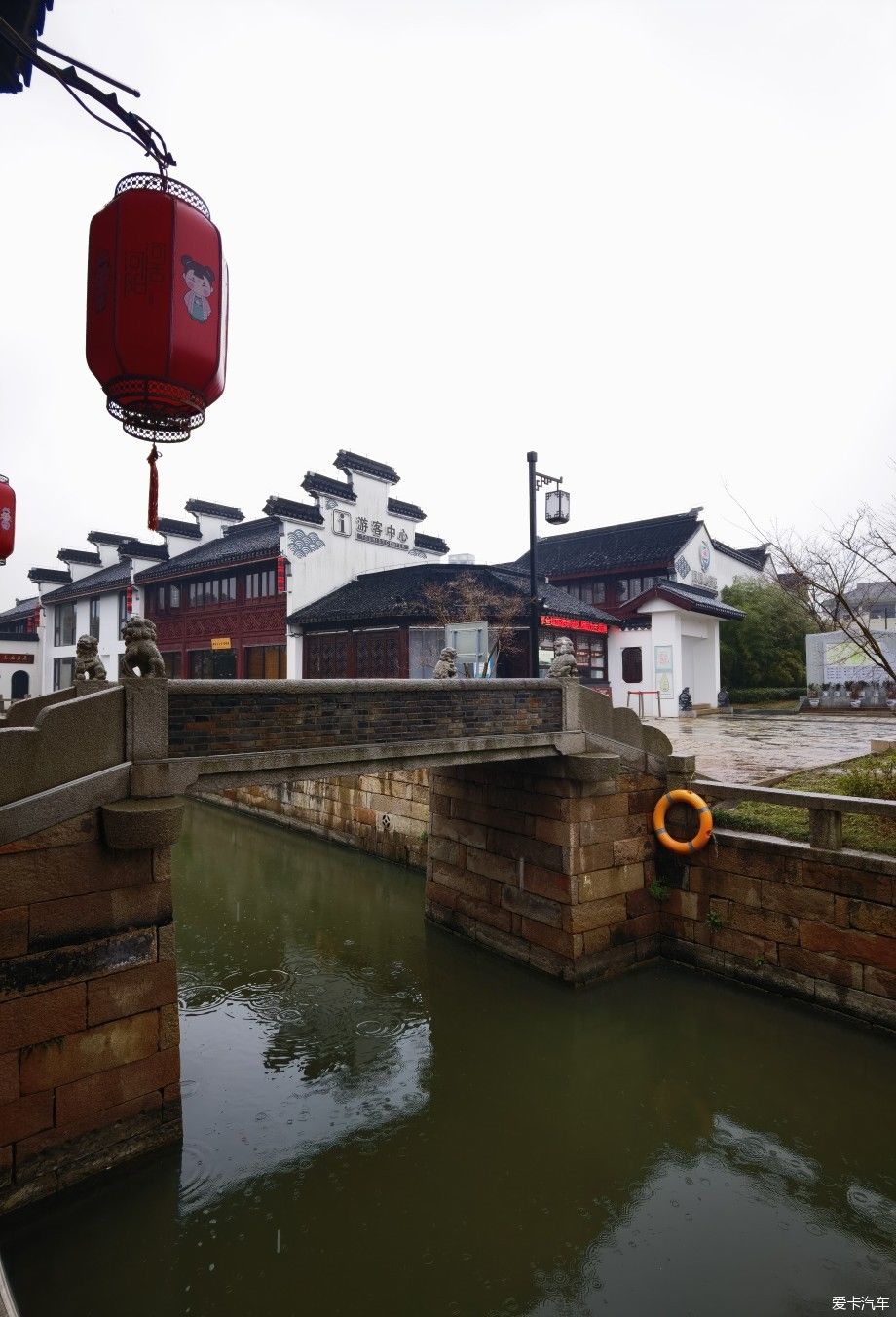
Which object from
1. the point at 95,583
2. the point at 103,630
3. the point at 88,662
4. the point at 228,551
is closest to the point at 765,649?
the point at 228,551

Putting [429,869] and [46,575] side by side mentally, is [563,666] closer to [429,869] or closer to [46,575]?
[429,869]

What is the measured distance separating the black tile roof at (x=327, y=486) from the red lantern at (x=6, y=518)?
1329 centimetres

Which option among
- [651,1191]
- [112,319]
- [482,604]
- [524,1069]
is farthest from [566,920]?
[482,604]

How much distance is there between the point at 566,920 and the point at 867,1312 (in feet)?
14.3

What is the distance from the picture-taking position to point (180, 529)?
30.6 metres

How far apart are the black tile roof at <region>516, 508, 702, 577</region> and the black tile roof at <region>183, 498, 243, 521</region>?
14144 millimetres

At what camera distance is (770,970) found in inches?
308

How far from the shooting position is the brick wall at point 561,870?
845 cm

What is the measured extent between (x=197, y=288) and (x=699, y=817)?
25.9ft

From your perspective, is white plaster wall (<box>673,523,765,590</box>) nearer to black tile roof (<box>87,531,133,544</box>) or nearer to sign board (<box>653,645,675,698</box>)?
sign board (<box>653,645,675,698</box>)

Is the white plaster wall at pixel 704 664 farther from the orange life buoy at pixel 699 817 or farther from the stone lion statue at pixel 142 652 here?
the stone lion statue at pixel 142 652

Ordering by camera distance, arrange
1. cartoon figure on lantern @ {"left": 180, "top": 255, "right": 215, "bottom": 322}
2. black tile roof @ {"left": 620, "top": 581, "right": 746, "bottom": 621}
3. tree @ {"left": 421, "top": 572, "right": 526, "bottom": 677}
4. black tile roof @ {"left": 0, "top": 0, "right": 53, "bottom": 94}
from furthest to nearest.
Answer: black tile roof @ {"left": 620, "top": 581, "right": 746, "bottom": 621} → tree @ {"left": 421, "top": 572, "right": 526, "bottom": 677} → cartoon figure on lantern @ {"left": 180, "top": 255, "right": 215, "bottom": 322} → black tile roof @ {"left": 0, "top": 0, "right": 53, "bottom": 94}

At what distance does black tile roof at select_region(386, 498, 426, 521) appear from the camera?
27781mm

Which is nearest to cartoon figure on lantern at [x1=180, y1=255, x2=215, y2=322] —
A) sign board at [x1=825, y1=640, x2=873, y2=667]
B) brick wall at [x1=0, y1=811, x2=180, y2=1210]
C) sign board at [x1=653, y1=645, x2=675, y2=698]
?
brick wall at [x1=0, y1=811, x2=180, y2=1210]
